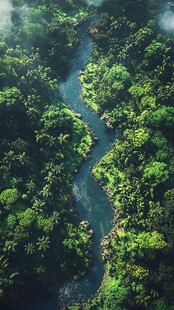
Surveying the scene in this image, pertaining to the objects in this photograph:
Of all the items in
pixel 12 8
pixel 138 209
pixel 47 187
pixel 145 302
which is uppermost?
pixel 12 8

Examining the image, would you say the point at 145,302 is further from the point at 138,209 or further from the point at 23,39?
the point at 23,39

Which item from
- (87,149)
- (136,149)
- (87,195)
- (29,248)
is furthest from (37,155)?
(29,248)

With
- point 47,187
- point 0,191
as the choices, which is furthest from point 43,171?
point 0,191

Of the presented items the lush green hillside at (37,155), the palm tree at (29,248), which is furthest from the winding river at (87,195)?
the palm tree at (29,248)

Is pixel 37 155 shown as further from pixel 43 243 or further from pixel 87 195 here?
pixel 43 243

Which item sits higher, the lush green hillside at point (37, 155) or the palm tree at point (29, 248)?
the lush green hillside at point (37, 155)

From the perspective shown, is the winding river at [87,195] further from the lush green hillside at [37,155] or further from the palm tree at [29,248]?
the palm tree at [29,248]
